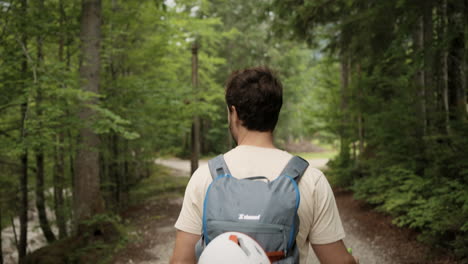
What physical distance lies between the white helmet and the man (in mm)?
307

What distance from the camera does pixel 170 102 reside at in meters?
8.28

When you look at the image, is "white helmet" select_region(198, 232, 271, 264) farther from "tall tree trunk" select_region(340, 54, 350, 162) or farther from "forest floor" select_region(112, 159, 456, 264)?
"tall tree trunk" select_region(340, 54, 350, 162)

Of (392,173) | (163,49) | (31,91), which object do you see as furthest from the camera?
(163,49)

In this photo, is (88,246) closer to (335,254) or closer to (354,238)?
(354,238)

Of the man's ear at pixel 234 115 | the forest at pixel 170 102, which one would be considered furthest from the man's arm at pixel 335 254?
the forest at pixel 170 102

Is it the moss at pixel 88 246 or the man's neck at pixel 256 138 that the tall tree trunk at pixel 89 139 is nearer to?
the moss at pixel 88 246

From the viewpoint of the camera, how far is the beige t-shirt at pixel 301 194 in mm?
1511

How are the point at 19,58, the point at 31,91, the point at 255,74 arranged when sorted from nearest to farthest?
1. the point at 255,74
2. the point at 31,91
3. the point at 19,58

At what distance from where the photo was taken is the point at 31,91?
17.0 feet

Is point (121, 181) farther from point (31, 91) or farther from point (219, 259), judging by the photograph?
point (219, 259)

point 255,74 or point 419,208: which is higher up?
point 255,74

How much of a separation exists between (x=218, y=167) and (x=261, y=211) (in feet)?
0.96

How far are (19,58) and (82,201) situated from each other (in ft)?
10.8

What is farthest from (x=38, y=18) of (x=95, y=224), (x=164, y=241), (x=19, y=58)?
(x=164, y=241)
